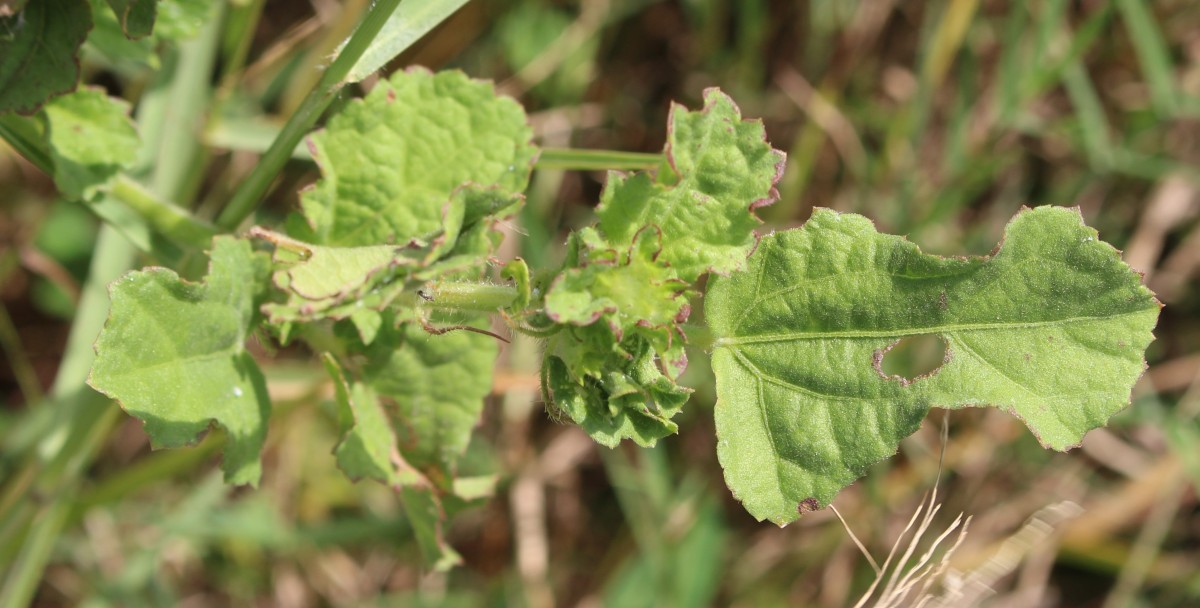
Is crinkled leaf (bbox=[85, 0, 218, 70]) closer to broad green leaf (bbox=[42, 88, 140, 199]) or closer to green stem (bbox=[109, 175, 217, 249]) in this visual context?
broad green leaf (bbox=[42, 88, 140, 199])

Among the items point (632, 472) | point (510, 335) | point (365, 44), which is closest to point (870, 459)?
point (510, 335)

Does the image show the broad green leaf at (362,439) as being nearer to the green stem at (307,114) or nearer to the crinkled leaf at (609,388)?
the green stem at (307,114)

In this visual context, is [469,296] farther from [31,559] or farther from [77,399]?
[31,559]

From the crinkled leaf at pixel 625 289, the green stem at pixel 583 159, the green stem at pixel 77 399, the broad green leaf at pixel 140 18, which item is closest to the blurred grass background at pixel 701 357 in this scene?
the green stem at pixel 77 399

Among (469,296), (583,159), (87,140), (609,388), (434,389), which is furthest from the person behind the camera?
(583,159)

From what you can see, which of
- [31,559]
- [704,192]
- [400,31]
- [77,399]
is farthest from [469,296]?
[31,559]

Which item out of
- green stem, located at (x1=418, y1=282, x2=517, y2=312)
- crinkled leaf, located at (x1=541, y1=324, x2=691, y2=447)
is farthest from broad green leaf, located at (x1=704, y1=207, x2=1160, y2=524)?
green stem, located at (x1=418, y1=282, x2=517, y2=312)
